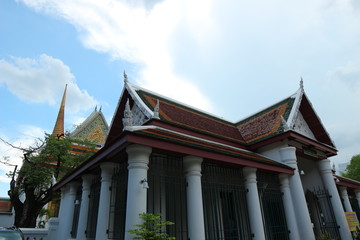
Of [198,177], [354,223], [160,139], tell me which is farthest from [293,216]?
[160,139]

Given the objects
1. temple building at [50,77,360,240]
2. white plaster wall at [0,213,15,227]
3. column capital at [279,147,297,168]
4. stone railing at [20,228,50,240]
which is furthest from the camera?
white plaster wall at [0,213,15,227]

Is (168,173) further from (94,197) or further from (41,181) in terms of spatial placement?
Answer: (41,181)

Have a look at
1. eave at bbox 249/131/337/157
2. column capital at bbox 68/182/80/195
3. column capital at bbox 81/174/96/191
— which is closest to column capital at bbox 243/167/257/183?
eave at bbox 249/131/337/157

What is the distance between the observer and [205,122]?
12188mm

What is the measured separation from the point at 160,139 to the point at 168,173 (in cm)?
142

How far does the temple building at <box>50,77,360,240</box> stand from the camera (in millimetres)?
6418

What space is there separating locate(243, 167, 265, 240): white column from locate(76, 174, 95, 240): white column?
555 centimetres

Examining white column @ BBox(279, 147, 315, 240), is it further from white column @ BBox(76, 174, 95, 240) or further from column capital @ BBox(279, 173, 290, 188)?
white column @ BBox(76, 174, 95, 240)

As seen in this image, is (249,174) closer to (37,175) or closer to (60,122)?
(37,175)

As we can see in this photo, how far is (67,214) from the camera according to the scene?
10.1 meters

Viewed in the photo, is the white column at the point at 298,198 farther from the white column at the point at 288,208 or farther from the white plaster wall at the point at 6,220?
the white plaster wall at the point at 6,220

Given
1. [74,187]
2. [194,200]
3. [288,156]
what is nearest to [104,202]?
[194,200]

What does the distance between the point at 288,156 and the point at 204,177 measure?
438 cm

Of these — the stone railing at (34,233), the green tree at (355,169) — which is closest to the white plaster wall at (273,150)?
the stone railing at (34,233)
